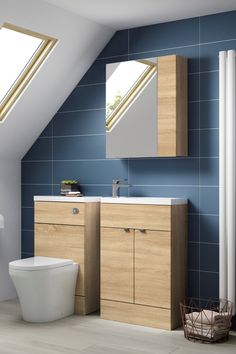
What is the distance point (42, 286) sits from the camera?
448cm

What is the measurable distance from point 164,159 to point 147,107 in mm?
459

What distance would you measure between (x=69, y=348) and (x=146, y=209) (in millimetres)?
1195

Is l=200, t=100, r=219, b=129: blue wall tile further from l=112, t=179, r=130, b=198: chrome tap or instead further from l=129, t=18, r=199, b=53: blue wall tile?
l=112, t=179, r=130, b=198: chrome tap

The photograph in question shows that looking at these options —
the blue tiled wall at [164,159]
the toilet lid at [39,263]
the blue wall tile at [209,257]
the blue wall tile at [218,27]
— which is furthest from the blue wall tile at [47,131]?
the blue wall tile at [209,257]

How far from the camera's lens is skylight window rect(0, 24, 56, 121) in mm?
4719

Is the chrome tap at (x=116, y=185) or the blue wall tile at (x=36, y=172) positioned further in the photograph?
the blue wall tile at (x=36, y=172)

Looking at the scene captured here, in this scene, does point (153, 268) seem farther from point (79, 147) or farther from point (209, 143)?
point (79, 147)

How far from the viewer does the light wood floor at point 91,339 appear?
385 centimetres

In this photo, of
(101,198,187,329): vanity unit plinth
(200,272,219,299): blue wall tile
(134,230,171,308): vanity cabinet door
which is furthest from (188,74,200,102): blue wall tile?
(200,272,219,299): blue wall tile

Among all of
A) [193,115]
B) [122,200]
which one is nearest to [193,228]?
[122,200]

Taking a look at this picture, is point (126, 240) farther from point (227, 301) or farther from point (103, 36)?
point (103, 36)

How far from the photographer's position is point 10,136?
5293 mm

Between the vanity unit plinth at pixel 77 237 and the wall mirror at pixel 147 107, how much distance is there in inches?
21.9

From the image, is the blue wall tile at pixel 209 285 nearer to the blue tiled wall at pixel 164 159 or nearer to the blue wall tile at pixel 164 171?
the blue tiled wall at pixel 164 159
